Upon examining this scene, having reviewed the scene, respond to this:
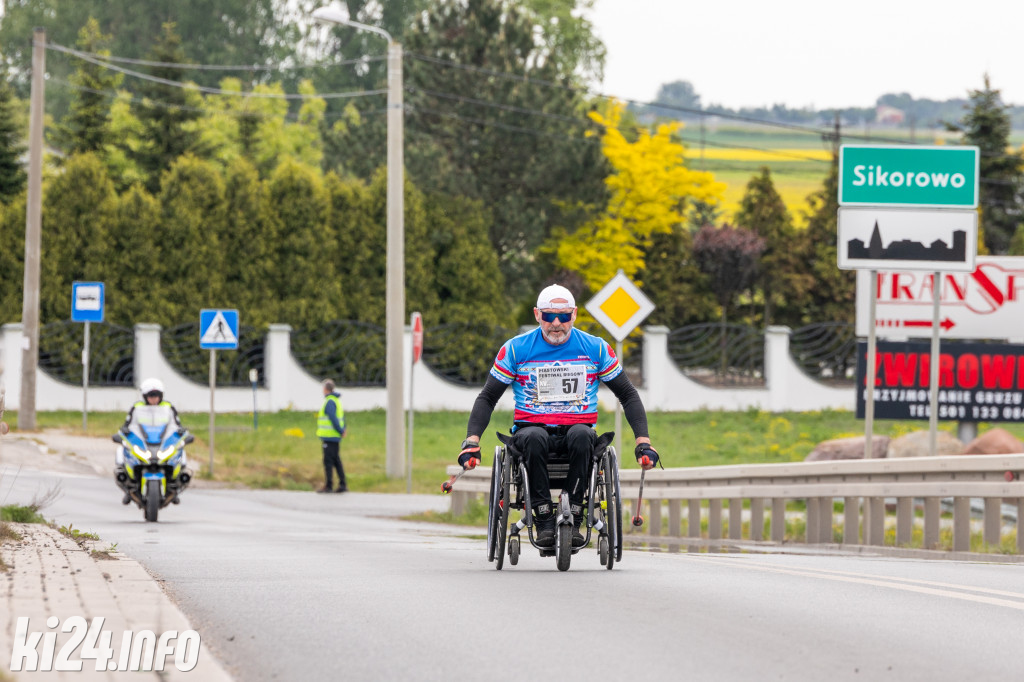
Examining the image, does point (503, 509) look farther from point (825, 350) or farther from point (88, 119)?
point (88, 119)

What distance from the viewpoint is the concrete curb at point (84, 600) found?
6.14 meters

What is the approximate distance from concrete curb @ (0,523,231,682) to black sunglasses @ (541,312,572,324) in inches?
107

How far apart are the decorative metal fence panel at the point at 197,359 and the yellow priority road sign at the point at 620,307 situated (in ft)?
65.8

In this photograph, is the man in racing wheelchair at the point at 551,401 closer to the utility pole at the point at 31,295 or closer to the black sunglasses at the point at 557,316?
the black sunglasses at the point at 557,316

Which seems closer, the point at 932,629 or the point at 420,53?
the point at 932,629

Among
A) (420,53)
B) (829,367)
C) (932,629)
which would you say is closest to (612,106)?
(420,53)

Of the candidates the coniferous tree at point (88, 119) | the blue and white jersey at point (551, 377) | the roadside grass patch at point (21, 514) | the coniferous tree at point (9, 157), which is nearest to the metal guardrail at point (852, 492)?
the blue and white jersey at point (551, 377)

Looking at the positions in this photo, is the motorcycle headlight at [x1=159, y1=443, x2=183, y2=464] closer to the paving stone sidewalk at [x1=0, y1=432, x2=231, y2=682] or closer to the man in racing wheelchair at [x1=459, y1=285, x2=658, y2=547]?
the paving stone sidewalk at [x1=0, y1=432, x2=231, y2=682]

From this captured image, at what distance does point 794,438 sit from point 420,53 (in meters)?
20.2

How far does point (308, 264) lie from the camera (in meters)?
41.4

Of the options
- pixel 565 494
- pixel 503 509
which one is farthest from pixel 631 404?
pixel 503 509

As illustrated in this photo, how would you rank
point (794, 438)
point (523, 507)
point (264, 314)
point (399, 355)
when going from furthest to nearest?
point (264, 314) < point (794, 438) < point (399, 355) < point (523, 507)

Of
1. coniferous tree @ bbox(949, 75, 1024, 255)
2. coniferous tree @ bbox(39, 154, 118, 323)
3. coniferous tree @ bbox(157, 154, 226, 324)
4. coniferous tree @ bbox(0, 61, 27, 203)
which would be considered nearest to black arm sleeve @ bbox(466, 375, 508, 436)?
coniferous tree @ bbox(39, 154, 118, 323)

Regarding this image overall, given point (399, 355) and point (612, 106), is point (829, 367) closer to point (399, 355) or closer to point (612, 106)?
point (612, 106)
